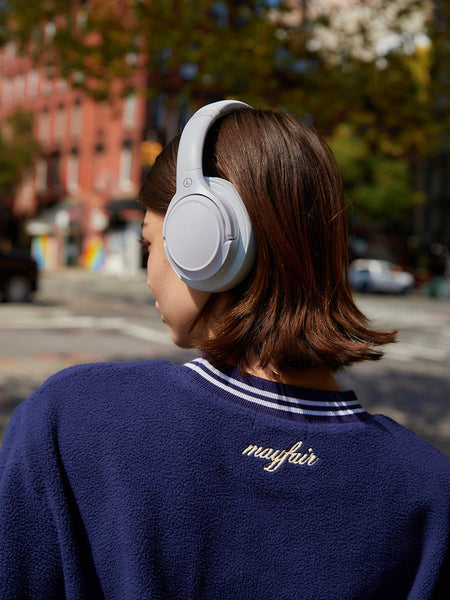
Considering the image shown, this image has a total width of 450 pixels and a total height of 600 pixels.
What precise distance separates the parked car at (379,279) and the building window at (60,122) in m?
20.6

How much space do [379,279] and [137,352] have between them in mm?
24070

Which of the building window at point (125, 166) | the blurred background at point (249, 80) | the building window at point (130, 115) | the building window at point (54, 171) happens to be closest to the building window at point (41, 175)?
the building window at point (54, 171)

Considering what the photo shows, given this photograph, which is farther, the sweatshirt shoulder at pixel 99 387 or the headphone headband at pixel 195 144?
the headphone headband at pixel 195 144

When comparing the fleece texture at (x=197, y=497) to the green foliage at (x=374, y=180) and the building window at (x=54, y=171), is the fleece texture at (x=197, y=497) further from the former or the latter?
the building window at (x=54, y=171)

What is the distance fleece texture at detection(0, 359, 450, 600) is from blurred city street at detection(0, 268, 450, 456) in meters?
2.04

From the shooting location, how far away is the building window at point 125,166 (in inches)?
1553

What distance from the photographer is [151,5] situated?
354 inches

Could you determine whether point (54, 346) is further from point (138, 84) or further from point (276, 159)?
point (138, 84)

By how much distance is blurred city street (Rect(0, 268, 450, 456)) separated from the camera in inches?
305

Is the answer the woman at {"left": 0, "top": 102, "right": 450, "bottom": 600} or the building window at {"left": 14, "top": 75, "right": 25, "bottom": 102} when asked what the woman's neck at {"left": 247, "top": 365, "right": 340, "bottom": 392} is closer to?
the woman at {"left": 0, "top": 102, "right": 450, "bottom": 600}

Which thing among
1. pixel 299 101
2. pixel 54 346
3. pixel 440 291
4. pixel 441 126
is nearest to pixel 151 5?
pixel 299 101

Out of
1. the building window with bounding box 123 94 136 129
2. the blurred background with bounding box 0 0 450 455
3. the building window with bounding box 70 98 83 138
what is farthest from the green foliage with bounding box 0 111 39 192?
the blurred background with bounding box 0 0 450 455

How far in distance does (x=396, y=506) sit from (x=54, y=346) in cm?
1059

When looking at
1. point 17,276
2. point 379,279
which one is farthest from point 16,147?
point 17,276
